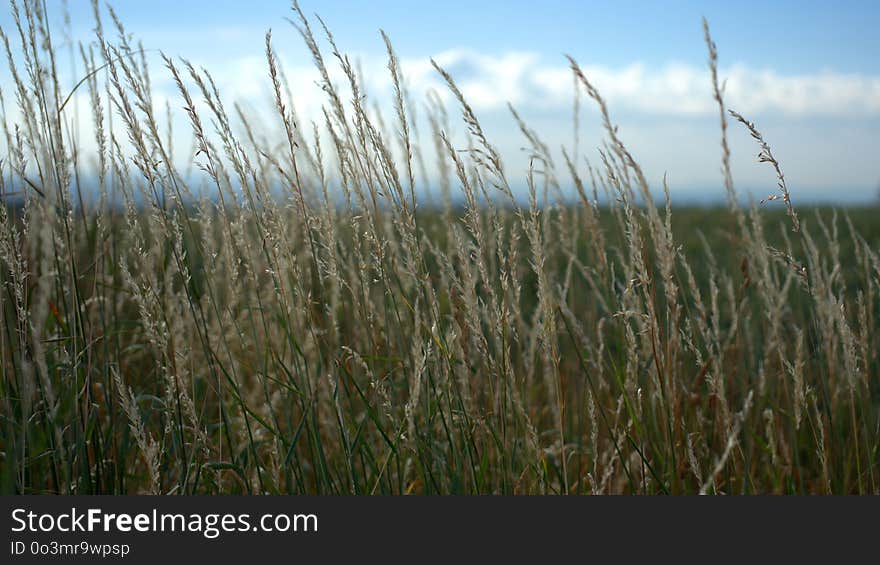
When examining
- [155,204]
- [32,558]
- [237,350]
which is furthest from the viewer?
[237,350]

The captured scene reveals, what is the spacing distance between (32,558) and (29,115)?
115 centimetres

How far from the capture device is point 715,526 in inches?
64.4

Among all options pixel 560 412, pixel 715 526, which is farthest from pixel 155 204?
pixel 715 526

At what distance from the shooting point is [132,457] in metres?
2.29

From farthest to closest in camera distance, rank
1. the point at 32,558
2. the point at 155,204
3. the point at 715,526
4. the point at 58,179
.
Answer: the point at 58,179
the point at 155,204
the point at 715,526
the point at 32,558

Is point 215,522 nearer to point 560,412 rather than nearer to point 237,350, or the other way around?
point 560,412

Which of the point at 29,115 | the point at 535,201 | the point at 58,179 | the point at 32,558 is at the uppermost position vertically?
the point at 29,115

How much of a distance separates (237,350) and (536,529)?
2.03 metres

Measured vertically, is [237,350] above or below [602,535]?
above

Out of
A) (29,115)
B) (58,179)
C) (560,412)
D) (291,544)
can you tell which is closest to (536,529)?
(560,412)

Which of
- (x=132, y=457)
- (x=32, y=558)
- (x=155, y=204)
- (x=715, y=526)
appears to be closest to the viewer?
(x=32, y=558)

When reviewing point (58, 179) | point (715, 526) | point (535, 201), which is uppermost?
point (58, 179)

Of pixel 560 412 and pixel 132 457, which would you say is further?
pixel 132 457

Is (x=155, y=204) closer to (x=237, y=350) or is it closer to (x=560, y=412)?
(x=560, y=412)
